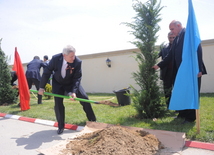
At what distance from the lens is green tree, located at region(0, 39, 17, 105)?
9570 mm

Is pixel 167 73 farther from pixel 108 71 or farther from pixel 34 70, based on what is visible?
pixel 108 71

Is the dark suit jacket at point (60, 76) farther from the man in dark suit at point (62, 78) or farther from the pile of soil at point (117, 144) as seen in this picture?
the pile of soil at point (117, 144)

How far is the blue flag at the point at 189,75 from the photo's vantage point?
12.2 ft

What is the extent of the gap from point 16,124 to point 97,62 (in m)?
8.22

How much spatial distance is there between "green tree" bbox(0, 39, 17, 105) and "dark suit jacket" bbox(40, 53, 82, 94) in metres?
5.72

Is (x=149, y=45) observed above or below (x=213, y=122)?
above

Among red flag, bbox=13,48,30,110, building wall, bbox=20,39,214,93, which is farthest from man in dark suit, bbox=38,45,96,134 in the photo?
building wall, bbox=20,39,214,93

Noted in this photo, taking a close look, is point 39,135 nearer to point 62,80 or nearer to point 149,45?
point 62,80

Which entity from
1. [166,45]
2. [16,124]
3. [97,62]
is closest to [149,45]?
[166,45]

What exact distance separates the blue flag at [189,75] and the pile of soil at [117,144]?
84 centimetres

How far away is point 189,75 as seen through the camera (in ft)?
12.4

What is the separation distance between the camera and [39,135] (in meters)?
4.80

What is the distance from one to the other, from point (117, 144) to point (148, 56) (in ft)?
8.86

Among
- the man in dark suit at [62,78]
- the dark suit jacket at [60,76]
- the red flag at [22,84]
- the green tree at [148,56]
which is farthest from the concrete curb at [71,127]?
the green tree at [148,56]
